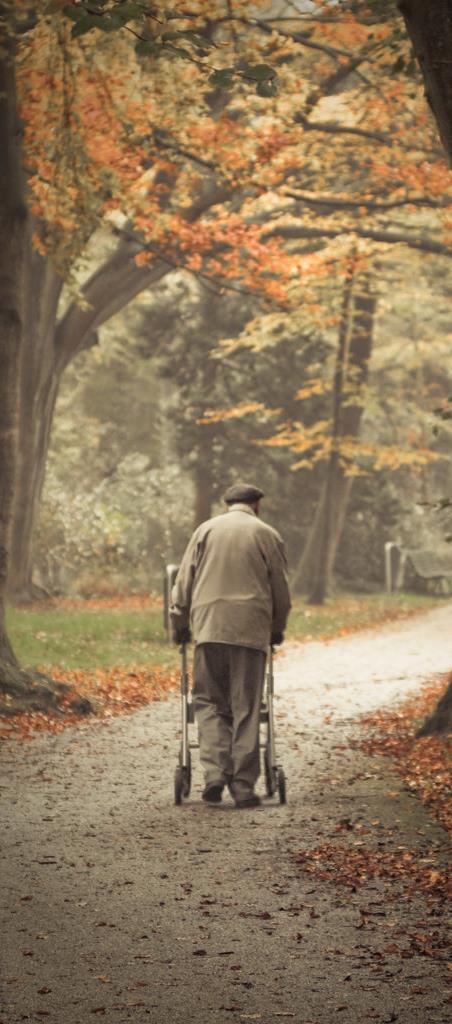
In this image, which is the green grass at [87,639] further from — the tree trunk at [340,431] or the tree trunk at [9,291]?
the tree trunk at [340,431]

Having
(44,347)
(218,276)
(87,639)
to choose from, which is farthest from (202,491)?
(87,639)

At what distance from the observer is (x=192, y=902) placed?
564 cm

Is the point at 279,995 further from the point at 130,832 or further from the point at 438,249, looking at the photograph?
the point at 438,249

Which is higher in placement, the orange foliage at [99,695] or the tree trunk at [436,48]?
the tree trunk at [436,48]

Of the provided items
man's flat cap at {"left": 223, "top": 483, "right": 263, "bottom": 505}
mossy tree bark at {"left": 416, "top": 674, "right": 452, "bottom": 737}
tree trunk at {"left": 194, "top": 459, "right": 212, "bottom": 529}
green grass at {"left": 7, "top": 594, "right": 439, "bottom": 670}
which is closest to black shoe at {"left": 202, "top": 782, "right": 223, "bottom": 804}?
man's flat cap at {"left": 223, "top": 483, "right": 263, "bottom": 505}

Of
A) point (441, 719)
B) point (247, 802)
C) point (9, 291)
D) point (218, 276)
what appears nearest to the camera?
point (247, 802)

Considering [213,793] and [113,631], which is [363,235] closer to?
[113,631]

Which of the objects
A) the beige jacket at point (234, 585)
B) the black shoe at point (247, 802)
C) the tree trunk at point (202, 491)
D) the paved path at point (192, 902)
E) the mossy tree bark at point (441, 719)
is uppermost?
the tree trunk at point (202, 491)

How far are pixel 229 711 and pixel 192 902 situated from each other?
243 centimetres

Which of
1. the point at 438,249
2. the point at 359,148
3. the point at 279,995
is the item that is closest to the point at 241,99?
the point at 359,148

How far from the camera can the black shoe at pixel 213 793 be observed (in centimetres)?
→ 786

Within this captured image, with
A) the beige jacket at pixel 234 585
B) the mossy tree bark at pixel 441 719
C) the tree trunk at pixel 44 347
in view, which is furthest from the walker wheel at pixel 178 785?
the tree trunk at pixel 44 347

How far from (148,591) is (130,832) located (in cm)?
2172

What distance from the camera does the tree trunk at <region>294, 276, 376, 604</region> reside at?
25844 millimetres
